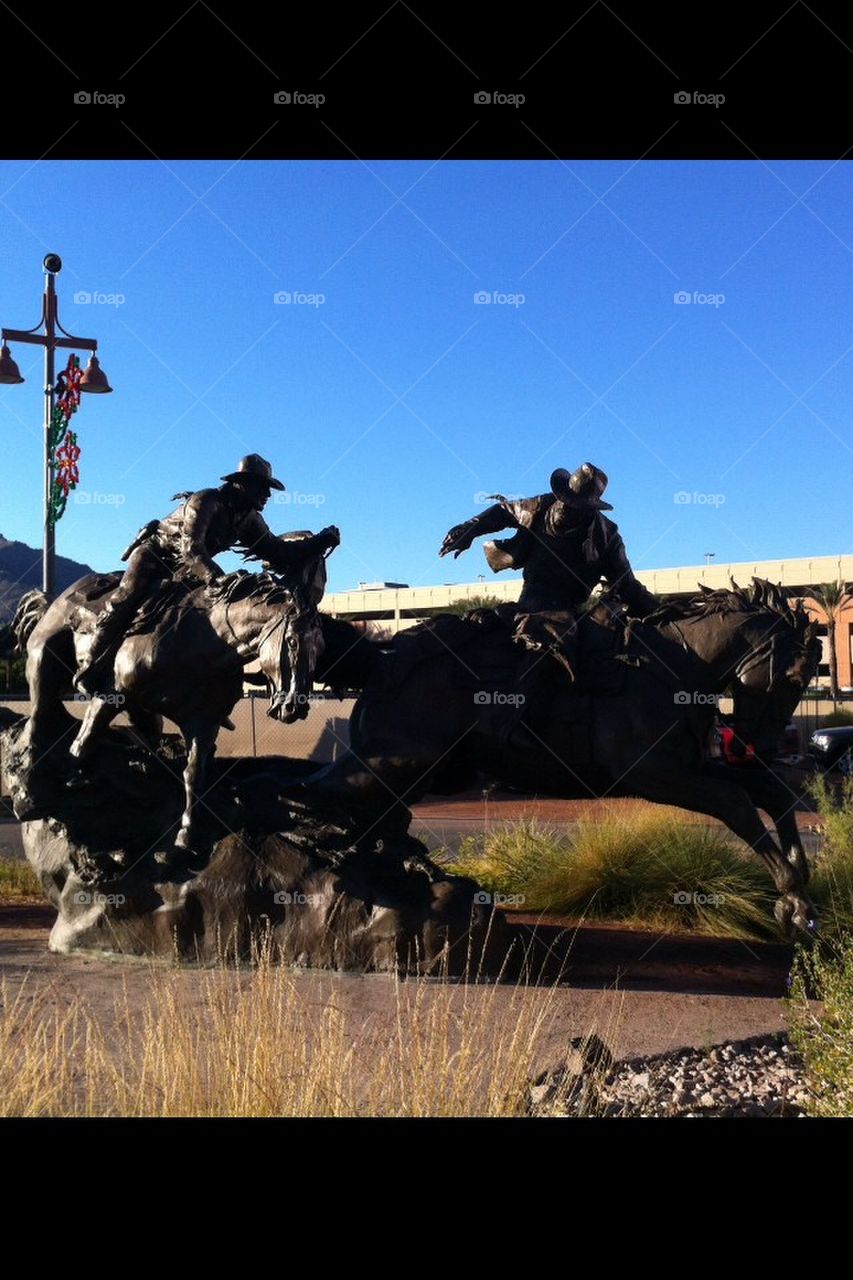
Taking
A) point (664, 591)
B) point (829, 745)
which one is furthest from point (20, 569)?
point (829, 745)

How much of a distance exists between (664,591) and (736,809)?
30482 mm

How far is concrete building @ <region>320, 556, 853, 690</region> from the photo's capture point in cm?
3500

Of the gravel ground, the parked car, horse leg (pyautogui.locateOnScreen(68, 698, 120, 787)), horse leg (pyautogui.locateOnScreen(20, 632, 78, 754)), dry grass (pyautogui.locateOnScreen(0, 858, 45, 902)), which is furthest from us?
the parked car

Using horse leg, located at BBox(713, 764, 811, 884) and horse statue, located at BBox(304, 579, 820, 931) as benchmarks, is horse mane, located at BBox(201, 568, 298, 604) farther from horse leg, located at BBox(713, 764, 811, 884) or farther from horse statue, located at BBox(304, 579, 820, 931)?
horse leg, located at BBox(713, 764, 811, 884)

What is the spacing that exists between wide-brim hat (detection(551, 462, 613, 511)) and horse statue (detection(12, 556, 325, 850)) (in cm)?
180

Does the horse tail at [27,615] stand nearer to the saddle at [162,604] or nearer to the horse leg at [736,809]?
the saddle at [162,604]

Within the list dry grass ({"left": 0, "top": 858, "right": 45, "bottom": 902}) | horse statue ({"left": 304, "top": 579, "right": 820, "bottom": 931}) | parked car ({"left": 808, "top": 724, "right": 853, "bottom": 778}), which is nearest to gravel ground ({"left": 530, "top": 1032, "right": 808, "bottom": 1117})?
horse statue ({"left": 304, "top": 579, "right": 820, "bottom": 931})

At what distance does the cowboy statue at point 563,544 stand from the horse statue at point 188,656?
1.41m

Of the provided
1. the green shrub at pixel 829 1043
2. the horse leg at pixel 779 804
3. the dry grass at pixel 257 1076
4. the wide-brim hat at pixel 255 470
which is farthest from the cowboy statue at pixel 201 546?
the green shrub at pixel 829 1043
